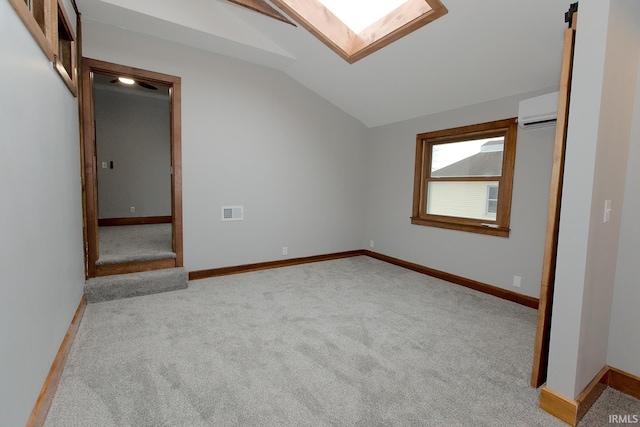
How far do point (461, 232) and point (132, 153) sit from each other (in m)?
6.34

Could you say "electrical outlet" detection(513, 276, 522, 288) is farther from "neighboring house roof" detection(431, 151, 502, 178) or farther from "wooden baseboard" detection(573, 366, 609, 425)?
"wooden baseboard" detection(573, 366, 609, 425)

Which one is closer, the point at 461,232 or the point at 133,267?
the point at 133,267

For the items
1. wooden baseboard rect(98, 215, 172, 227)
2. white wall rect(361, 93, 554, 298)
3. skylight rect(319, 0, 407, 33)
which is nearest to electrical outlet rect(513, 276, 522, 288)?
white wall rect(361, 93, 554, 298)

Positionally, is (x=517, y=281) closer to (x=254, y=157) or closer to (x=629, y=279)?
(x=629, y=279)

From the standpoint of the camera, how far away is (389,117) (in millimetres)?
4520

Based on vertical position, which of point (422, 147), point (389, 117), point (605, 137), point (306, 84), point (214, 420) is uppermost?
point (306, 84)

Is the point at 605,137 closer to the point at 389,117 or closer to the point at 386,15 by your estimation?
the point at 386,15

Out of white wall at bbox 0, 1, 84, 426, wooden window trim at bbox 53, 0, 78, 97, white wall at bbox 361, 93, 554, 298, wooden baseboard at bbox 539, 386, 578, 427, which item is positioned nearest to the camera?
white wall at bbox 0, 1, 84, 426

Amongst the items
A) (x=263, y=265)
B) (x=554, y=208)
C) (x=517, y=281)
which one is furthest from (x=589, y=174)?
(x=263, y=265)

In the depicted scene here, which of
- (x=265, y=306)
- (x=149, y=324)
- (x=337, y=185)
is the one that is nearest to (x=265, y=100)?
(x=337, y=185)

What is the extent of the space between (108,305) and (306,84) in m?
3.71

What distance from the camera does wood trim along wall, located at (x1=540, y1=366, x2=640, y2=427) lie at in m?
1.53

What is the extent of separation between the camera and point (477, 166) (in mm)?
3678

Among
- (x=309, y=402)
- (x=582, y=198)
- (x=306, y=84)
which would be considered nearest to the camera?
(x=582, y=198)
